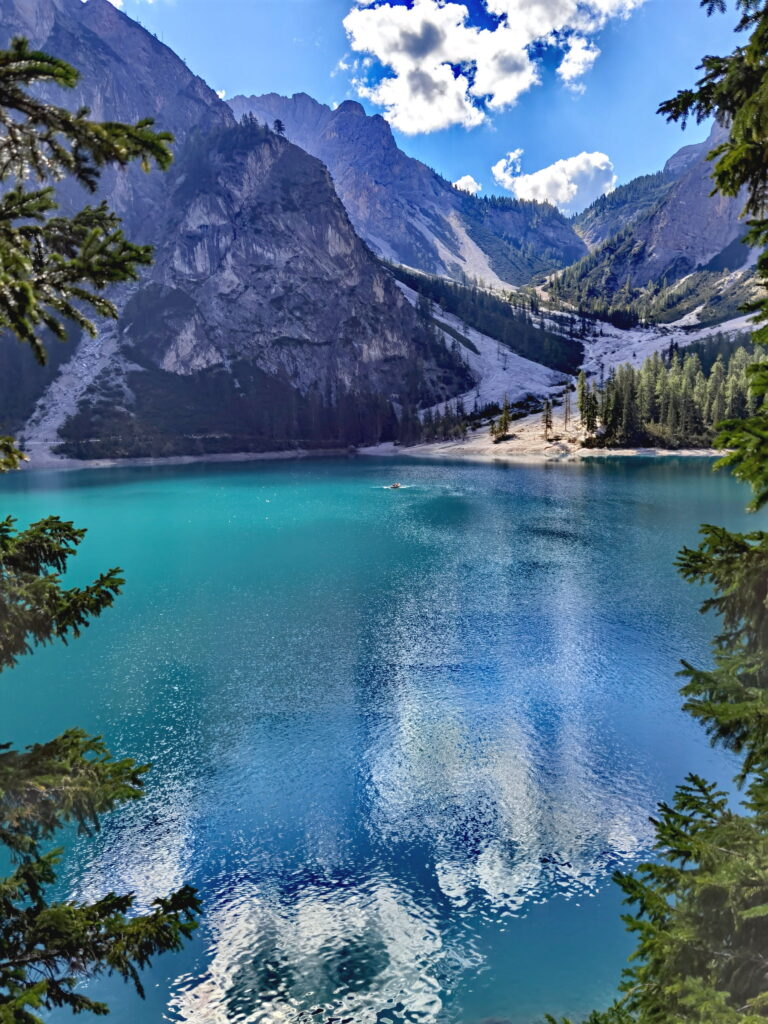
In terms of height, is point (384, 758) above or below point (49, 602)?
below

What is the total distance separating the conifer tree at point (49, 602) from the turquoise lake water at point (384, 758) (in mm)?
11586

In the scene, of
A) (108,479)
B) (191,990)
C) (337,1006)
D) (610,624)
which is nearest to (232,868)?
(191,990)

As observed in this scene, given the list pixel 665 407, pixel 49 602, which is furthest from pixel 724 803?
pixel 665 407

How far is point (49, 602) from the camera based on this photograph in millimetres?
7770

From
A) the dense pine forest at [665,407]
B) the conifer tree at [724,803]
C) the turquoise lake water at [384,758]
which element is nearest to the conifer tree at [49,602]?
the conifer tree at [724,803]

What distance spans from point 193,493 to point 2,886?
12385 centimetres

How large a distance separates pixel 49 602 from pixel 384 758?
22.9m

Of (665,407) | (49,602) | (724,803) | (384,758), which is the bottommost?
(384,758)

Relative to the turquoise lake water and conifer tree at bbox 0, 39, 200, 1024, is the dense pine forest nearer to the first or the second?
the turquoise lake water

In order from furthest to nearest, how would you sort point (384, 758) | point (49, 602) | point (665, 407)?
point (665, 407)
point (384, 758)
point (49, 602)

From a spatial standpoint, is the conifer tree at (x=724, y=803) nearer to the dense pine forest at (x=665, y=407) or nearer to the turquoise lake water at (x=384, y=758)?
the turquoise lake water at (x=384, y=758)

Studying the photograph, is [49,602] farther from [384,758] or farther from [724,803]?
[384,758]

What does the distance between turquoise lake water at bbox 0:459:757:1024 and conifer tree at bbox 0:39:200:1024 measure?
11.6 meters

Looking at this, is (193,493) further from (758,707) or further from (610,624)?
(758,707)
